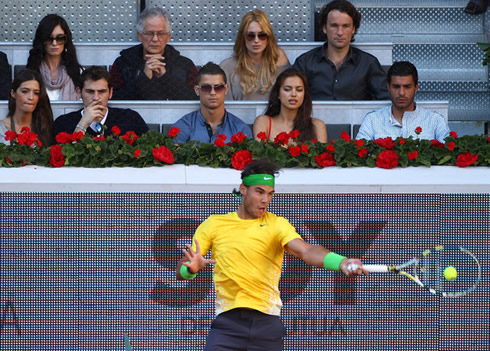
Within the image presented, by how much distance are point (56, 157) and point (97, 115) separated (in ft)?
4.22

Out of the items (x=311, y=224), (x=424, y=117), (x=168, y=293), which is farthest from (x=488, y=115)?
(x=168, y=293)

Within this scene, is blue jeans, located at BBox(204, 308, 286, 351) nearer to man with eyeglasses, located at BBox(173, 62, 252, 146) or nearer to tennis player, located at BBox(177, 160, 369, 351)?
tennis player, located at BBox(177, 160, 369, 351)

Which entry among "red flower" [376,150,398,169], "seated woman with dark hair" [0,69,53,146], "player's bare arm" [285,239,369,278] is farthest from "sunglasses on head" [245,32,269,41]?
"player's bare arm" [285,239,369,278]

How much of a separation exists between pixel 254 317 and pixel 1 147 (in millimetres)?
2433

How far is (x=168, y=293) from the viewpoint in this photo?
650cm

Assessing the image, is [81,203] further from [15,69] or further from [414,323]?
[15,69]

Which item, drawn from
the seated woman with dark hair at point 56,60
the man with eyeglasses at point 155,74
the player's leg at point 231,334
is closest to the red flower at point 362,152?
the player's leg at point 231,334

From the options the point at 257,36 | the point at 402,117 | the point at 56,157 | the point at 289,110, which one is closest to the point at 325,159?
the point at 289,110

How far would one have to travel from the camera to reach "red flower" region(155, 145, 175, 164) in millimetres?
6617

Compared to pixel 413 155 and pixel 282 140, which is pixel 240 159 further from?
pixel 413 155

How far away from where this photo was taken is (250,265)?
5.41 metres

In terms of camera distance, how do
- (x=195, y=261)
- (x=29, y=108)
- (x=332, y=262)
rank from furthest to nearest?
(x=29, y=108), (x=195, y=261), (x=332, y=262)

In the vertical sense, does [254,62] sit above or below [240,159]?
above

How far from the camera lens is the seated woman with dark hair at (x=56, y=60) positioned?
28.6ft
